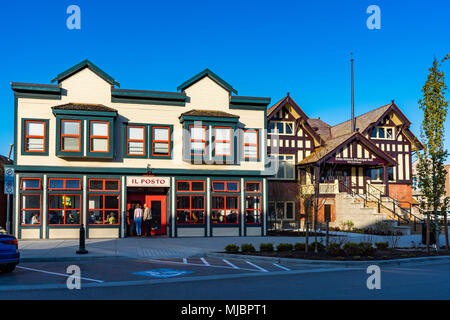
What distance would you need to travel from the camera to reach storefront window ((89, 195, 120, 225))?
2127cm

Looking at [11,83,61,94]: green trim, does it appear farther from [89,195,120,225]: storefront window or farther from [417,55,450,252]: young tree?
[417,55,450,252]: young tree

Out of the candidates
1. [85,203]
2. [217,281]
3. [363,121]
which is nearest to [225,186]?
[85,203]

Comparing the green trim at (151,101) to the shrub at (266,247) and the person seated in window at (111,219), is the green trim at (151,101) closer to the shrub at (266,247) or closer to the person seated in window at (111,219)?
the person seated in window at (111,219)

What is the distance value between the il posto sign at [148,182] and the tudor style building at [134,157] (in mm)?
50

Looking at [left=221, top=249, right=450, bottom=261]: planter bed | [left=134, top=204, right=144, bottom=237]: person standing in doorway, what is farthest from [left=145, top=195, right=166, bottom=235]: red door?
[left=221, top=249, right=450, bottom=261]: planter bed

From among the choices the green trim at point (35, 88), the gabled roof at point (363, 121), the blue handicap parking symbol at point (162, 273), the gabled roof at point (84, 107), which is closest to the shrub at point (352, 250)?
the blue handicap parking symbol at point (162, 273)

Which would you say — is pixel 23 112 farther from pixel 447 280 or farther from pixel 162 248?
pixel 447 280

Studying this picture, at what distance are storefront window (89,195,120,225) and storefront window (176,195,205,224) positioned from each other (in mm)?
3067

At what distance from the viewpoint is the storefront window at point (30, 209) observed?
2044 centimetres

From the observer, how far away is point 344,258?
43.7 feet

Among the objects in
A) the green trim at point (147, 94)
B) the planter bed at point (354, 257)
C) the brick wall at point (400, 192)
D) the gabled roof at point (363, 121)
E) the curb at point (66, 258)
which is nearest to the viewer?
the planter bed at point (354, 257)

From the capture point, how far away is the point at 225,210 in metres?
22.7

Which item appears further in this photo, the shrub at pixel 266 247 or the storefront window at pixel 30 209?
the storefront window at pixel 30 209

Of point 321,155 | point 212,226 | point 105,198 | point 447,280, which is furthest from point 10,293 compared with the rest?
point 321,155
